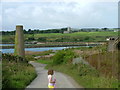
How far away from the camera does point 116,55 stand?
16641mm

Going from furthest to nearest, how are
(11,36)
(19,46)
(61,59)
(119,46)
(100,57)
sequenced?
(11,36), (19,46), (61,59), (119,46), (100,57)

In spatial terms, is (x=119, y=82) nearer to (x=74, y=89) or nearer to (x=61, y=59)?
(x=74, y=89)

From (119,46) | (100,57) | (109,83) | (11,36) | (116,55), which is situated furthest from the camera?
(11,36)

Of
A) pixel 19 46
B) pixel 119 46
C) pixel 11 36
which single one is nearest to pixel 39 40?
pixel 11 36

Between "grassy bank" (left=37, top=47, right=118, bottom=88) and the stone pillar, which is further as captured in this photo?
the stone pillar

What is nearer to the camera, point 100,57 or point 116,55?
point 116,55

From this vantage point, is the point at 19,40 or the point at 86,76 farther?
the point at 19,40

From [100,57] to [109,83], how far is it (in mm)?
5965

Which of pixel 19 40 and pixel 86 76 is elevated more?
pixel 19 40

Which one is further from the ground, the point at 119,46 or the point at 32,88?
the point at 119,46

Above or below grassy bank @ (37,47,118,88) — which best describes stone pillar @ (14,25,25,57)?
above

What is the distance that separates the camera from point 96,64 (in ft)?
67.2

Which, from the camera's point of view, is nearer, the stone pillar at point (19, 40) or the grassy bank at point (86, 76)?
the grassy bank at point (86, 76)

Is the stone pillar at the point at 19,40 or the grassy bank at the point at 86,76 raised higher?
the stone pillar at the point at 19,40
